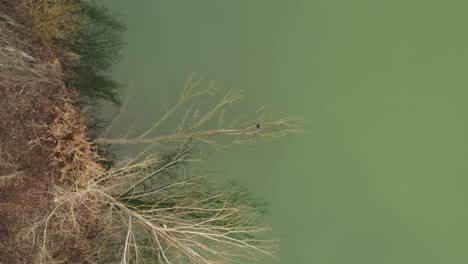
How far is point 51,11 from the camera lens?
12.7 feet

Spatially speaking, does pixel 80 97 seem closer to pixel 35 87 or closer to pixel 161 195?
pixel 35 87

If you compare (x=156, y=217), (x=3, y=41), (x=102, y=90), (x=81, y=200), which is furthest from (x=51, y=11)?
(x=156, y=217)

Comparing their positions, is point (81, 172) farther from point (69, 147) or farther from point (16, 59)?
point (16, 59)

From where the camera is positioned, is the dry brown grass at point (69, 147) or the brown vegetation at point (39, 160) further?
the dry brown grass at point (69, 147)

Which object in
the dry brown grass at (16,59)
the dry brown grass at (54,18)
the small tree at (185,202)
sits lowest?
the small tree at (185,202)

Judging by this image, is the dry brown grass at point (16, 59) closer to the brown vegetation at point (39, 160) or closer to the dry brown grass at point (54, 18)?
the brown vegetation at point (39, 160)

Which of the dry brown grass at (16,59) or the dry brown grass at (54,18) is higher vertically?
the dry brown grass at (54,18)

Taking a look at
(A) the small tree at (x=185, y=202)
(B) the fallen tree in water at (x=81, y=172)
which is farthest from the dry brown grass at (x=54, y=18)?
(A) the small tree at (x=185, y=202)

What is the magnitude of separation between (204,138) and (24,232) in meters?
1.73

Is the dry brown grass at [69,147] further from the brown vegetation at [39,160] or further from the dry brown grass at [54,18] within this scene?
the dry brown grass at [54,18]

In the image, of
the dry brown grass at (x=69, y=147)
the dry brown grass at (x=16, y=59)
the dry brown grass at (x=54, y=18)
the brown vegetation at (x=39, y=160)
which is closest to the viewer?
the dry brown grass at (x=16, y=59)

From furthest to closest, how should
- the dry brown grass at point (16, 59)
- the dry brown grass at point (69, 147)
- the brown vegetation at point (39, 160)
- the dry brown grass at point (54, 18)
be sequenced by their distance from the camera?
the dry brown grass at point (69, 147), the brown vegetation at point (39, 160), the dry brown grass at point (54, 18), the dry brown grass at point (16, 59)

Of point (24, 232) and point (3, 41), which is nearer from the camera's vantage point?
point (3, 41)

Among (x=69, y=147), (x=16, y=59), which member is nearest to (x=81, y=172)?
(x=69, y=147)
